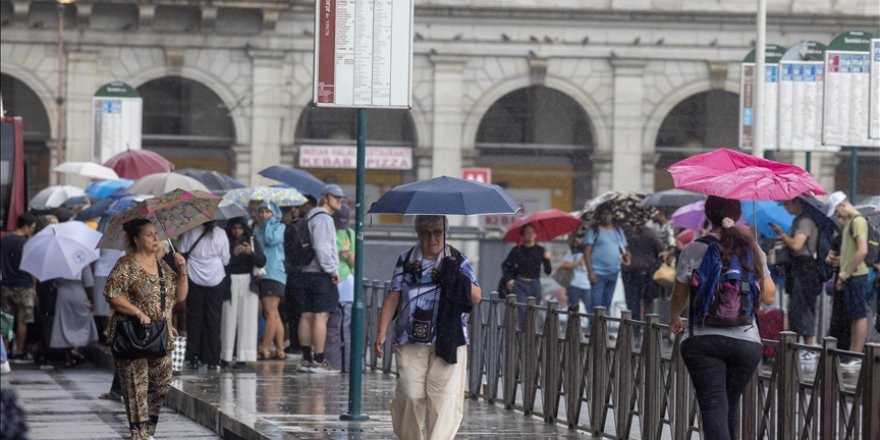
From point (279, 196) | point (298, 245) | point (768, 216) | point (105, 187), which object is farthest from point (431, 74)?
point (298, 245)

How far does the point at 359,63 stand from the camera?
12773 millimetres

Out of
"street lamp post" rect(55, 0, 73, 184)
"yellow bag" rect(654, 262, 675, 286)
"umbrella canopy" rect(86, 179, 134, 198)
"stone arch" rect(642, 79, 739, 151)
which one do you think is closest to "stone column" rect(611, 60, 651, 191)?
"stone arch" rect(642, 79, 739, 151)

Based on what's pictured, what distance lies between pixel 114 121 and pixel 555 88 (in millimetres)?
11207

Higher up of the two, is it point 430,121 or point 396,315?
point 430,121

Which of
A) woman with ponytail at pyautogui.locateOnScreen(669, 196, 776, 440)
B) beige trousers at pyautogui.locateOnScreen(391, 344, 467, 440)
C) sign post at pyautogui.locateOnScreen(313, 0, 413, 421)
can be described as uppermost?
sign post at pyautogui.locateOnScreen(313, 0, 413, 421)

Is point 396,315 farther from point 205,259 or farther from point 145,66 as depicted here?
point 145,66

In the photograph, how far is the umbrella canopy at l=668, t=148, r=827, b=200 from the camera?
962 cm

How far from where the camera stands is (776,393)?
997 cm

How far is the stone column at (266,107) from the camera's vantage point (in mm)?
38188

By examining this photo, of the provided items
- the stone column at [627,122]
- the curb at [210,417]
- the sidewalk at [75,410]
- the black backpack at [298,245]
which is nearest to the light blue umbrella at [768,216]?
the black backpack at [298,245]

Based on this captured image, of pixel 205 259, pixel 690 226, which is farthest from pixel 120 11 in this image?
pixel 205 259

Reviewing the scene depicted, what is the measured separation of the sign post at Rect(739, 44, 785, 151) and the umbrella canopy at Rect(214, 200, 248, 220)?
334 inches

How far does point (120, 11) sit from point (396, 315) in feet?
93.9

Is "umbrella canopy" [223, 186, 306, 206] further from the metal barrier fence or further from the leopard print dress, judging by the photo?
the leopard print dress
